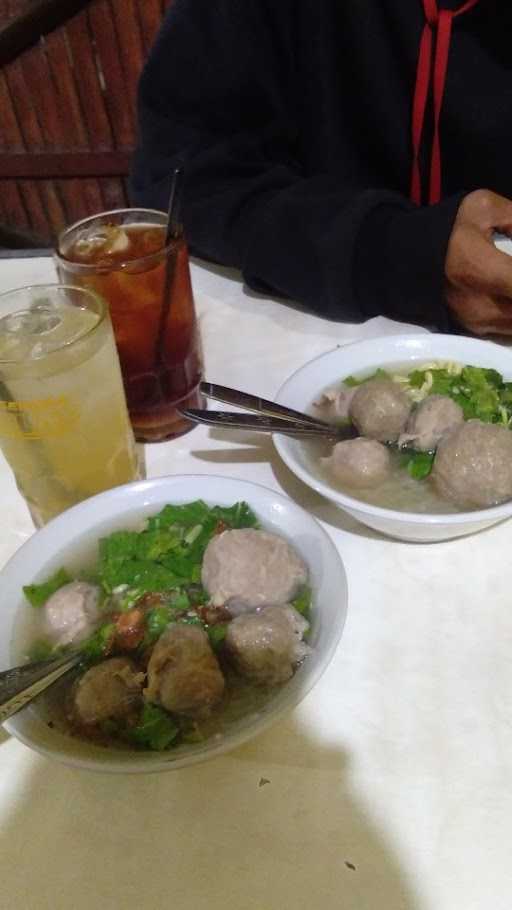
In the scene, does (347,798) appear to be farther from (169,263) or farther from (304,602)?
(169,263)

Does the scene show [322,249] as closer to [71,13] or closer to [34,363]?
[34,363]

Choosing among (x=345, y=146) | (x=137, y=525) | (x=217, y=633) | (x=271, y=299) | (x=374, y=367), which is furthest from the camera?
(x=345, y=146)

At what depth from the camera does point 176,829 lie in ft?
1.83

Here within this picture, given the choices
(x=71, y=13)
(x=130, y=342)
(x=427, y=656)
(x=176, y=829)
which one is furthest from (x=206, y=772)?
(x=71, y=13)

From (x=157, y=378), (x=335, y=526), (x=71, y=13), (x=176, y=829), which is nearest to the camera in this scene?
(x=176, y=829)

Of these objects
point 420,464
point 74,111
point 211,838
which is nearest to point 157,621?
point 211,838

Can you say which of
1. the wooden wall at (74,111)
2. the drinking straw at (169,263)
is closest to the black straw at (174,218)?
the drinking straw at (169,263)

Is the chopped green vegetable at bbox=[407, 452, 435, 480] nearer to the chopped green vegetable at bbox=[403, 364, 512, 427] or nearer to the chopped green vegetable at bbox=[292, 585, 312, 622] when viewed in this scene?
the chopped green vegetable at bbox=[403, 364, 512, 427]

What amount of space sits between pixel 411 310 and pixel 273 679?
654mm

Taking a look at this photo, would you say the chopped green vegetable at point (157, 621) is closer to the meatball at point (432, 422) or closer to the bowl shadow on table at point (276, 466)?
the bowl shadow on table at point (276, 466)

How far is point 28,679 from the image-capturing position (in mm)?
583

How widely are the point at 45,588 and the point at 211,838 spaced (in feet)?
0.89

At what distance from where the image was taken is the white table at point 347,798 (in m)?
0.52

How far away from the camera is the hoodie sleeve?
1082 millimetres
